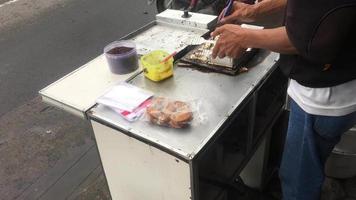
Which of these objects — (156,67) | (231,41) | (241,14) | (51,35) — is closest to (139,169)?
(156,67)

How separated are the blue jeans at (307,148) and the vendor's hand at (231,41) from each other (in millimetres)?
277

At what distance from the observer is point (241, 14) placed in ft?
4.74

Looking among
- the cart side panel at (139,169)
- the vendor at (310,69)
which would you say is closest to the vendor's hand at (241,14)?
the vendor at (310,69)

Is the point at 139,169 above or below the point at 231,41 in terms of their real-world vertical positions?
below

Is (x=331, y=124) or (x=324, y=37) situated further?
(x=331, y=124)

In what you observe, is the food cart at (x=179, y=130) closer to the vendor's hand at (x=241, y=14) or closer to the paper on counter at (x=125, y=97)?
the paper on counter at (x=125, y=97)

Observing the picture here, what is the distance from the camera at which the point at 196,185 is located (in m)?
1.05

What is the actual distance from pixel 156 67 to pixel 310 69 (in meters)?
0.54

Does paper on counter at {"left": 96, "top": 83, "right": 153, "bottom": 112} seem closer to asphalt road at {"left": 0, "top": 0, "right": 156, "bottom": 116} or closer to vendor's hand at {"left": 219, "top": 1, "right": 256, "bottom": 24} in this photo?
vendor's hand at {"left": 219, "top": 1, "right": 256, "bottom": 24}

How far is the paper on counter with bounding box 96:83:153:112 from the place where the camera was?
3.75 feet

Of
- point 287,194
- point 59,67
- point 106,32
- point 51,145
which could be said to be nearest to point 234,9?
point 287,194

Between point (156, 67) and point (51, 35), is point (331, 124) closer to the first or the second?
point (156, 67)

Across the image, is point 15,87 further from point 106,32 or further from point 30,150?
point 106,32

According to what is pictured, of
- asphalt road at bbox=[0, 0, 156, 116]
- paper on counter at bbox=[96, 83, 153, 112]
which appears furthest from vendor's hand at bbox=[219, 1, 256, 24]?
asphalt road at bbox=[0, 0, 156, 116]
